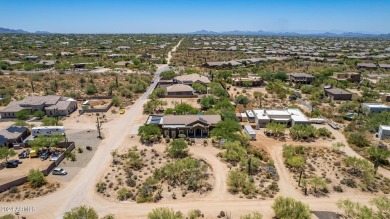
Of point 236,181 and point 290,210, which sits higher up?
point 290,210

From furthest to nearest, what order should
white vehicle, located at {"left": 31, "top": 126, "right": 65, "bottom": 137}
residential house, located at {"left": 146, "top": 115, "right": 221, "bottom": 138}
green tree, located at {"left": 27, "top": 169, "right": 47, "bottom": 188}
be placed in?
residential house, located at {"left": 146, "top": 115, "right": 221, "bottom": 138}, white vehicle, located at {"left": 31, "top": 126, "right": 65, "bottom": 137}, green tree, located at {"left": 27, "top": 169, "right": 47, "bottom": 188}

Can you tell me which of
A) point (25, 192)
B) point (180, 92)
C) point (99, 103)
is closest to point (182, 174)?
point (25, 192)

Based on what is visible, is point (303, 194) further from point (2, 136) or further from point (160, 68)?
point (160, 68)

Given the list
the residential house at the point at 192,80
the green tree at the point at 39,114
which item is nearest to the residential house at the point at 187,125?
the green tree at the point at 39,114

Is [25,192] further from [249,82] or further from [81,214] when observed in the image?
[249,82]

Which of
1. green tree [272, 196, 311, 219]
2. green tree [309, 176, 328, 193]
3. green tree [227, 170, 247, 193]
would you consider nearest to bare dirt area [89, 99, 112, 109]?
green tree [227, 170, 247, 193]

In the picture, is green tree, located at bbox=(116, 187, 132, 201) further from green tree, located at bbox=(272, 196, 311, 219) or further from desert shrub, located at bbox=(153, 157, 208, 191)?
green tree, located at bbox=(272, 196, 311, 219)
